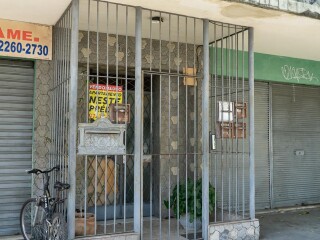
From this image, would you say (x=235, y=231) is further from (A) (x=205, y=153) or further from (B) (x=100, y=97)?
(B) (x=100, y=97)

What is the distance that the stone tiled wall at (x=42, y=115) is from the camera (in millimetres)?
6199

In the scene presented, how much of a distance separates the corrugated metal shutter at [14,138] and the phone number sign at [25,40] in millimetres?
267

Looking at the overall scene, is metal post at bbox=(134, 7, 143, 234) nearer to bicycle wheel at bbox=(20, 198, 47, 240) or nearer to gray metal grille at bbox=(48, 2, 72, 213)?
gray metal grille at bbox=(48, 2, 72, 213)

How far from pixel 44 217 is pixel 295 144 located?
21.7ft

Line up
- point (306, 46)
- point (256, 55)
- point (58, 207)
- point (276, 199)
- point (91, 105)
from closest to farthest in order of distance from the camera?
point (58, 207)
point (91, 105)
point (306, 46)
point (256, 55)
point (276, 199)

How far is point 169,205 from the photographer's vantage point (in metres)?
6.20

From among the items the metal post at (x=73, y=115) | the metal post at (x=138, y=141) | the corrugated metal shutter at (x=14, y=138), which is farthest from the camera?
the corrugated metal shutter at (x=14, y=138)

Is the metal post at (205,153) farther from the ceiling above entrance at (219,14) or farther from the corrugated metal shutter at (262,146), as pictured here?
the corrugated metal shutter at (262,146)

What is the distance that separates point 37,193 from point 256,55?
543cm

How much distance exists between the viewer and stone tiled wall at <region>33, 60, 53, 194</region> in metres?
6.20

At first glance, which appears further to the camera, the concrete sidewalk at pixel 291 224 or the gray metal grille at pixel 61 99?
the concrete sidewalk at pixel 291 224

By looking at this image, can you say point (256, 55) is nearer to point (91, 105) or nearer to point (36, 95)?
point (91, 105)

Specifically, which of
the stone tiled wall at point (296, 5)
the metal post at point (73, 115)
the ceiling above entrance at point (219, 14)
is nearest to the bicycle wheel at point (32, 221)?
the metal post at point (73, 115)

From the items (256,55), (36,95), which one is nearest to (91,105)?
(36,95)
